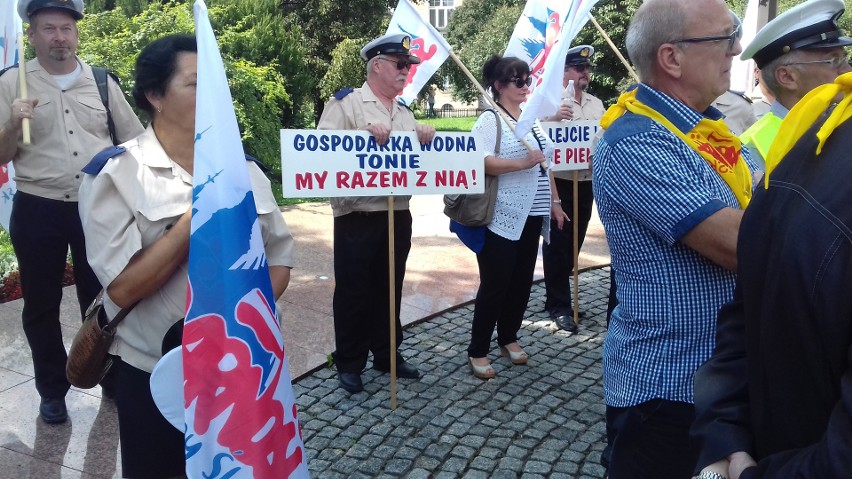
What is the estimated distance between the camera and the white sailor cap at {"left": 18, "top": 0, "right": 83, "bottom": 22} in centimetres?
403

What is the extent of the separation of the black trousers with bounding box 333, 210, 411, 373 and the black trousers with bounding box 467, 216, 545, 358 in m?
0.52

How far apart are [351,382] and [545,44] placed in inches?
109

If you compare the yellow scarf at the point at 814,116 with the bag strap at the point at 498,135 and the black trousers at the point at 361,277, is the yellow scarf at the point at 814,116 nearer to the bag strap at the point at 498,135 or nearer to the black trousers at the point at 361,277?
the black trousers at the point at 361,277

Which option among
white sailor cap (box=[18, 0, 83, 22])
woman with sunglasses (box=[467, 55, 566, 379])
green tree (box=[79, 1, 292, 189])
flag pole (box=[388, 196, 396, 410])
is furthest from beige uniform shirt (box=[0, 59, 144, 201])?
green tree (box=[79, 1, 292, 189])

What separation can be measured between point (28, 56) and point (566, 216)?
6.44 m

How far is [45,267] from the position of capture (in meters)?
4.10

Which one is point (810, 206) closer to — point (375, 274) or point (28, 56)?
point (375, 274)

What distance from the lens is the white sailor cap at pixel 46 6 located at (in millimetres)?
4031

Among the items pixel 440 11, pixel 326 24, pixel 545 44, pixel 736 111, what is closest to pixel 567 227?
pixel 545 44

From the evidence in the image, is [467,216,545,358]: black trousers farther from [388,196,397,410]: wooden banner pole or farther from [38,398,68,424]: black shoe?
[38,398,68,424]: black shoe

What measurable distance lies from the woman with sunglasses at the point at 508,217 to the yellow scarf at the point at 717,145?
2.49m

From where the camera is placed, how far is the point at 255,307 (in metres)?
2.30

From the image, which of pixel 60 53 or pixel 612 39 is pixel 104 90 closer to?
pixel 60 53

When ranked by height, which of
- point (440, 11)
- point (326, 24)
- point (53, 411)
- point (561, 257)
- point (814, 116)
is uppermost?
point (440, 11)
